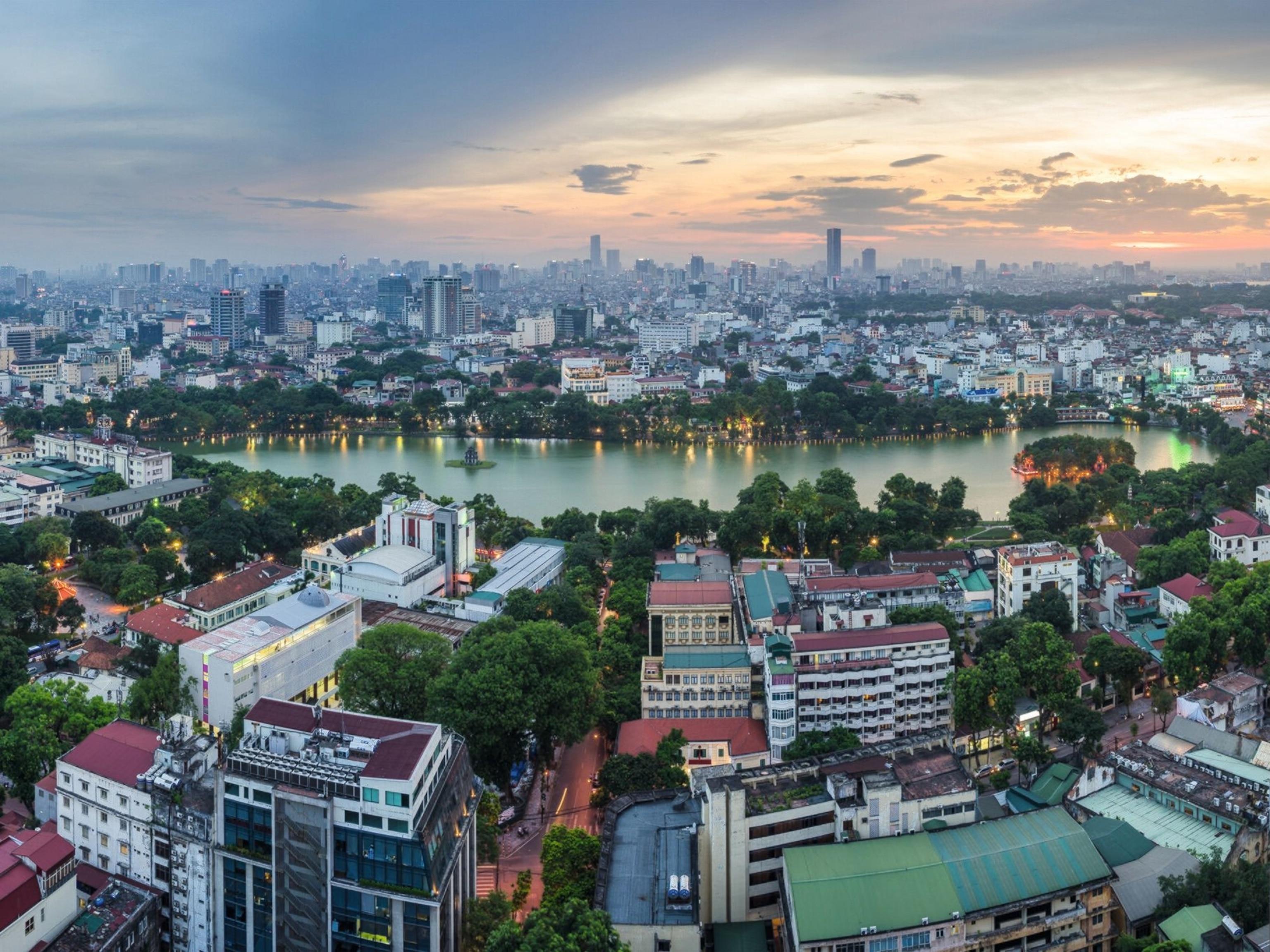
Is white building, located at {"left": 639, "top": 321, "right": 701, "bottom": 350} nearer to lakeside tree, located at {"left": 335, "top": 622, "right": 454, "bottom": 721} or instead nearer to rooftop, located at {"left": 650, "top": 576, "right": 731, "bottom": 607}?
rooftop, located at {"left": 650, "top": 576, "right": 731, "bottom": 607}

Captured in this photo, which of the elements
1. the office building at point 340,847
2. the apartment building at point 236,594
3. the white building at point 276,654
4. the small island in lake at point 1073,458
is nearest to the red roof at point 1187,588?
the white building at point 276,654

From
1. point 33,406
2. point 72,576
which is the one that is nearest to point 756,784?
point 72,576

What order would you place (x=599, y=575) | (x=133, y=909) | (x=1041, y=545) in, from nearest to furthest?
(x=133, y=909)
(x=1041, y=545)
(x=599, y=575)

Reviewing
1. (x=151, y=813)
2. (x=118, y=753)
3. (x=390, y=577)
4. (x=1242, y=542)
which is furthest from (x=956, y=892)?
(x=1242, y=542)

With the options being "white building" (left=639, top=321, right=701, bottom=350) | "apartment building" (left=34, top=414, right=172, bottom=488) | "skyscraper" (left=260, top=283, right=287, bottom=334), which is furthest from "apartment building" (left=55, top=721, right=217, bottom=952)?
"skyscraper" (left=260, top=283, right=287, bottom=334)

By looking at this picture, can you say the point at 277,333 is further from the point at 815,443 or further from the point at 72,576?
the point at 72,576

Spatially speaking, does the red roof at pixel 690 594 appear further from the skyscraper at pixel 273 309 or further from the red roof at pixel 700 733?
the skyscraper at pixel 273 309
